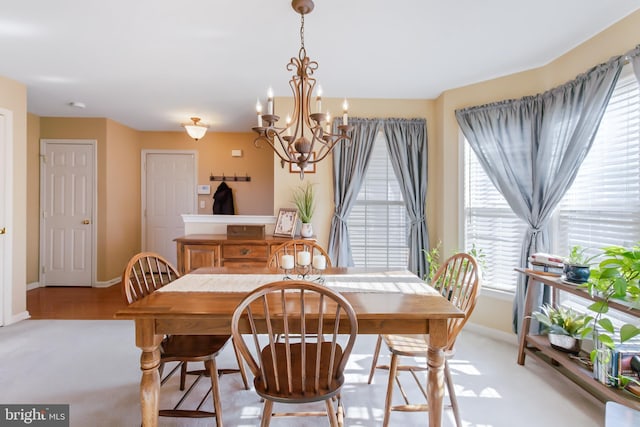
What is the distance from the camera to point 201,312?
1338 millimetres

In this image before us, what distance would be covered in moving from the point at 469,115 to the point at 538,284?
166cm

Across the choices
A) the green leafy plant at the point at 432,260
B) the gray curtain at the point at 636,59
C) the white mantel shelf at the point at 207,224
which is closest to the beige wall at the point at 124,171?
the white mantel shelf at the point at 207,224

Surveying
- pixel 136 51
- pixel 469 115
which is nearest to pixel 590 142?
pixel 469 115

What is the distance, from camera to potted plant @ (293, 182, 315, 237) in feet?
10.8

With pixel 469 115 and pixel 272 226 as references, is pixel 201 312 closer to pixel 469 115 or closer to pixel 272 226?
pixel 272 226

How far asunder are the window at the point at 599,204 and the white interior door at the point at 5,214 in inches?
190

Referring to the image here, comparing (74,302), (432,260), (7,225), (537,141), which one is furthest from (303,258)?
(74,302)

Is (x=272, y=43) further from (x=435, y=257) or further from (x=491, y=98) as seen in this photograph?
(x=435, y=257)

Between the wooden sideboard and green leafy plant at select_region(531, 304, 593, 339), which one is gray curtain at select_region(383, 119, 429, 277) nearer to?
green leafy plant at select_region(531, 304, 593, 339)

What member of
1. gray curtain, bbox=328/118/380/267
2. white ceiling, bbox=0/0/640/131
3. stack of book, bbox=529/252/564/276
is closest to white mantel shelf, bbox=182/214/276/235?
gray curtain, bbox=328/118/380/267

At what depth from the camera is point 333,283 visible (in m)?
1.84

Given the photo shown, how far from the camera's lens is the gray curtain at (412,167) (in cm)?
333

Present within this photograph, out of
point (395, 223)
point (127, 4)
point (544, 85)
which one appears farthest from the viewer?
point (395, 223)

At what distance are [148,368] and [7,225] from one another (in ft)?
9.71
